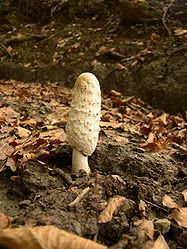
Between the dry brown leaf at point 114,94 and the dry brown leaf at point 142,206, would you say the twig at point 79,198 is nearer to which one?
the dry brown leaf at point 142,206

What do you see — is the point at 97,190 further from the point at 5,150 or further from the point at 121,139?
the point at 121,139

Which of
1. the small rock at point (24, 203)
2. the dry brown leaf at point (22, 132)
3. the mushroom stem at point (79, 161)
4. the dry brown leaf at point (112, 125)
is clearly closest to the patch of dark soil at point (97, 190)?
the small rock at point (24, 203)

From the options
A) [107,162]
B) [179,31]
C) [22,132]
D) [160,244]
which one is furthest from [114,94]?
[160,244]

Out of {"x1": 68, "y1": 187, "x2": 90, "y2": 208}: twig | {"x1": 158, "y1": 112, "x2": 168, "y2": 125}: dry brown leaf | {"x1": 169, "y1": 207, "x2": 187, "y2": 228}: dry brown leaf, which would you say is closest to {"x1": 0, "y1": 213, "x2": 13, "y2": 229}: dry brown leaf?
{"x1": 68, "y1": 187, "x2": 90, "y2": 208}: twig

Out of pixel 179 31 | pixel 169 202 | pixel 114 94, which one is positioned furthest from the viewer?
pixel 179 31

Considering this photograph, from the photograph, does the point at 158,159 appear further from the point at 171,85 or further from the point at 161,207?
the point at 171,85

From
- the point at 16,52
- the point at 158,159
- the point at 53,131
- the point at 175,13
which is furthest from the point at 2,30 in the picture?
the point at 158,159
